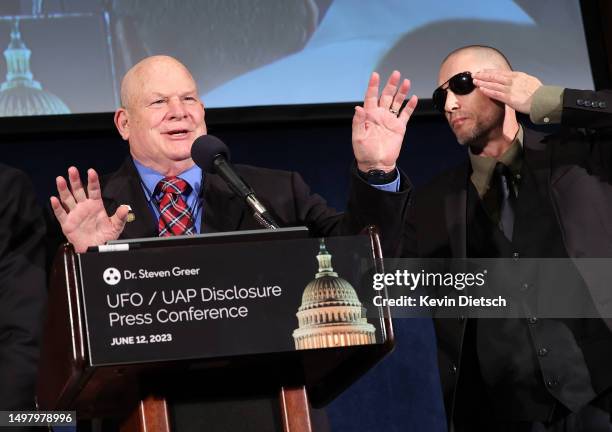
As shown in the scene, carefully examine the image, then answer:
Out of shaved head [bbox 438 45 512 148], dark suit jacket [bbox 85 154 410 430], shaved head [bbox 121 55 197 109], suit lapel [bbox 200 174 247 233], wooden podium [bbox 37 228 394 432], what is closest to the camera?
wooden podium [bbox 37 228 394 432]

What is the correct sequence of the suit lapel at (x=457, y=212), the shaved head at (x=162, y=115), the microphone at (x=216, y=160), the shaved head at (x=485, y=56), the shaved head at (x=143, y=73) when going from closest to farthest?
the microphone at (x=216, y=160) < the shaved head at (x=162, y=115) < the shaved head at (x=143, y=73) < the suit lapel at (x=457, y=212) < the shaved head at (x=485, y=56)

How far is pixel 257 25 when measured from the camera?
349cm

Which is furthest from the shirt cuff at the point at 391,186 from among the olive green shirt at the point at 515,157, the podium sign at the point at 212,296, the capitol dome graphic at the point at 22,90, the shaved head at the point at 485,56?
the capitol dome graphic at the point at 22,90

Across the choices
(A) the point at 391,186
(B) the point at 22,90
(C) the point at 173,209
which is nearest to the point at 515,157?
(A) the point at 391,186

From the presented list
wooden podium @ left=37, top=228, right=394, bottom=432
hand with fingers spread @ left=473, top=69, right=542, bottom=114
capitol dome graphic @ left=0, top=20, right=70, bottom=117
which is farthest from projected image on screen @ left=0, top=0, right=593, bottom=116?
wooden podium @ left=37, top=228, right=394, bottom=432

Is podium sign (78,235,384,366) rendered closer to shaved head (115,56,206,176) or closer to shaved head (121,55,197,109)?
shaved head (115,56,206,176)

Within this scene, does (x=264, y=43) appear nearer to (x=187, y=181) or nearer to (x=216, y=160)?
(x=187, y=181)

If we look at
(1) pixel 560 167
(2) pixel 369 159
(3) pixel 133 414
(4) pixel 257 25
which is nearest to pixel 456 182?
(1) pixel 560 167

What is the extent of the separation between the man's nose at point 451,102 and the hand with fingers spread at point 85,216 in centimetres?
120

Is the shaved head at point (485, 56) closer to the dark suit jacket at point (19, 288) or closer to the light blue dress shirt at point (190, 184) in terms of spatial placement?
the light blue dress shirt at point (190, 184)

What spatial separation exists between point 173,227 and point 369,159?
49cm

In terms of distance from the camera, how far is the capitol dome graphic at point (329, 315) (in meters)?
1.46

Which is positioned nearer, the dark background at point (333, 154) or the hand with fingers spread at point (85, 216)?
the hand with fingers spread at point (85, 216)

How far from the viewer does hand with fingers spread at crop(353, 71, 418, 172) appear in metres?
1.90
